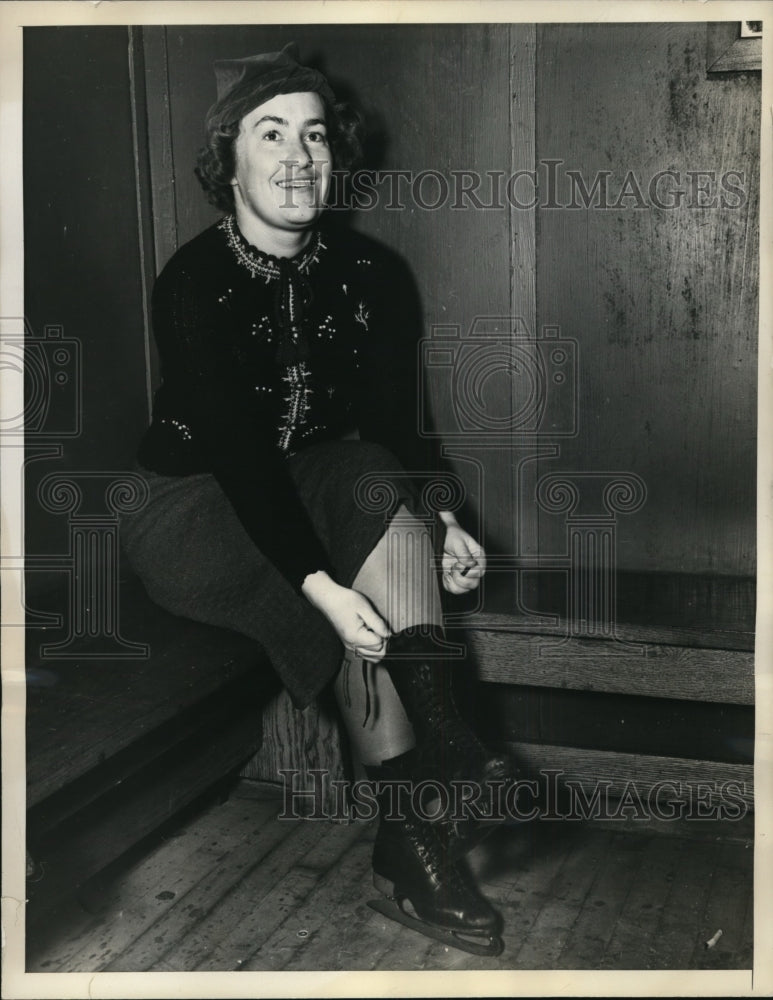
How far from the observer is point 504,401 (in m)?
1.82

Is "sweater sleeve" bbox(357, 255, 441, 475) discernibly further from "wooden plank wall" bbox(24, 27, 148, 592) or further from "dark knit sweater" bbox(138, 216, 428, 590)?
"wooden plank wall" bbox(24, 27, 148, 592)

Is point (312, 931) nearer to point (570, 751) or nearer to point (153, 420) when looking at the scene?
point (570, 751)

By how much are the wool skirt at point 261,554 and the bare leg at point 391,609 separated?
2 centimetres

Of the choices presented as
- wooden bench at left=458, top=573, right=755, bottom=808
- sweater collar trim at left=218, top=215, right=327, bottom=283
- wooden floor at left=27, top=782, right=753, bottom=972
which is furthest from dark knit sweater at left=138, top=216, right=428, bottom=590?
wooden floor at left=27, top=782, right=753, bottom=972

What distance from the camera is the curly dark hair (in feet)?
5.56

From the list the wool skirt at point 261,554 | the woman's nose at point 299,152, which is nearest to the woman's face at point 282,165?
the woman's nose at point 299,152

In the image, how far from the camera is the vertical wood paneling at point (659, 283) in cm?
174

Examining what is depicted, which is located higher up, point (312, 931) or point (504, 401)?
point (504, 401)

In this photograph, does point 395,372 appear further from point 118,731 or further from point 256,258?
point 118,731

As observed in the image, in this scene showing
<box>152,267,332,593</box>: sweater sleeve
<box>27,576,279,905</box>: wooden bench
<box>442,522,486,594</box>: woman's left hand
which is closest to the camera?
<box>27,576,279,905</box>: wooden bench

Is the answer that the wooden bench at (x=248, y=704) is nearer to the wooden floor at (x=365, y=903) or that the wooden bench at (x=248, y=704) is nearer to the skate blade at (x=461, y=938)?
the wooden floor at (x=365, y=903)

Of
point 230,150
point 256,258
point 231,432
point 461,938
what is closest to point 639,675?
point 461,938

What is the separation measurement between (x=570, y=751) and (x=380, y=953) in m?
0.52

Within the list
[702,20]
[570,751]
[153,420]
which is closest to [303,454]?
[153,420]
